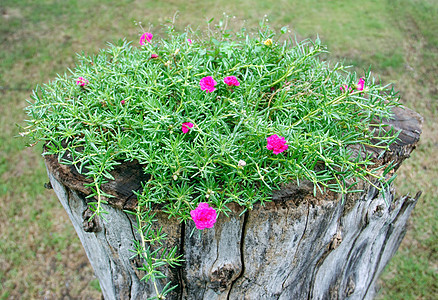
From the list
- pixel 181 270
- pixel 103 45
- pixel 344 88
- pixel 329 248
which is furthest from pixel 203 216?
pixel 103 45

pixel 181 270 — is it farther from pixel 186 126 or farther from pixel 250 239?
pixel 186 126

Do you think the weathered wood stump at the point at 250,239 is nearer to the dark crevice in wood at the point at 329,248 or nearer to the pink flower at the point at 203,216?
the dark crevice in wood at the point at 329,248

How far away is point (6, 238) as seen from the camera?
12.4ft

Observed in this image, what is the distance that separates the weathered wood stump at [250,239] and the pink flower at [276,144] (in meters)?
0.21

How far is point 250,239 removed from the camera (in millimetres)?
1723

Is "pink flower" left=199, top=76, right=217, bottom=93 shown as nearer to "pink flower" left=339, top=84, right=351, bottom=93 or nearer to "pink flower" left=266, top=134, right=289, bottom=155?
"pink flower" left=266, top=134, right=289, bottom=155

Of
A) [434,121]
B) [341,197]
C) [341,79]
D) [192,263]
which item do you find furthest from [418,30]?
[192,263]

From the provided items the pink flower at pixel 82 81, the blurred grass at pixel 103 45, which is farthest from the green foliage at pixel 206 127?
the blurred grass at pixel 103 45

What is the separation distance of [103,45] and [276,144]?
516cm

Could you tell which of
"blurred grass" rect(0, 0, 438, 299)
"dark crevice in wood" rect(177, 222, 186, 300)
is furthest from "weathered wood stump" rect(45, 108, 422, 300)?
"blurred grass" rect(0, 0, 438, 299)

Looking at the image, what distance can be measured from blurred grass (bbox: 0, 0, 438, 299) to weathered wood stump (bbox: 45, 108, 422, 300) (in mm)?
1055

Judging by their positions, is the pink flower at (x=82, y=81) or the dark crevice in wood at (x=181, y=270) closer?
the dark crevice in wood at (x=181, y=270)

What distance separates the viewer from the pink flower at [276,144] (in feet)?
5.12

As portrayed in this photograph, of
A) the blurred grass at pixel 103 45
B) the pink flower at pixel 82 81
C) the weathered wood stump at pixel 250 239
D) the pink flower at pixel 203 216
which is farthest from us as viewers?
the blurred grass at pixel 103 45
